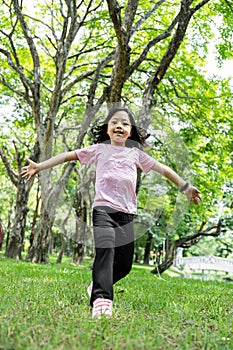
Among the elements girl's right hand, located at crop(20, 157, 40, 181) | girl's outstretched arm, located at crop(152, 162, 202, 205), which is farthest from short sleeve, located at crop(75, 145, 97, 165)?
girl's outstretched arm, located at crop(152, 162, 202, 205)

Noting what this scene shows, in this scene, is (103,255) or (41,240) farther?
(41,240)

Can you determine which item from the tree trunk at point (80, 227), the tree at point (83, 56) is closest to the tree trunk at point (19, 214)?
the tree trunk at point (80, 227)

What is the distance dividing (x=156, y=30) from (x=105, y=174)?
35.8ft

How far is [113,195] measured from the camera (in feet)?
12.1

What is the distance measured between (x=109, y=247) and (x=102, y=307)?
48 centimetres

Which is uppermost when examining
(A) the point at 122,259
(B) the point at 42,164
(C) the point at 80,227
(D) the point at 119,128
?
(D) the point at 119,128

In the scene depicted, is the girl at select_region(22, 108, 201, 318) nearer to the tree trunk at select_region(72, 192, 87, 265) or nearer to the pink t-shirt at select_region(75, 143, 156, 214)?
the pink t-shirt at select_region(75, 143, 156, 214)

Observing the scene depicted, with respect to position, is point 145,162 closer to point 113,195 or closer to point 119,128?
point 119,128

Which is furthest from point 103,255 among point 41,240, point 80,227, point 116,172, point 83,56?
point 83,56

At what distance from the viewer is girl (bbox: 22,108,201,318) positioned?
343cm

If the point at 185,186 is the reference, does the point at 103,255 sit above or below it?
below

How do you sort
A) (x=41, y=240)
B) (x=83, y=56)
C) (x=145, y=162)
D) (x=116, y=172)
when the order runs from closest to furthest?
(x=116, y=172) < (x=145, y=162) < (x=41, y=240) < (x=83, y=56)

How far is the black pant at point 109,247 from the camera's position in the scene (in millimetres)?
3395

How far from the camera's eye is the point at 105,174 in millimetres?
3791
